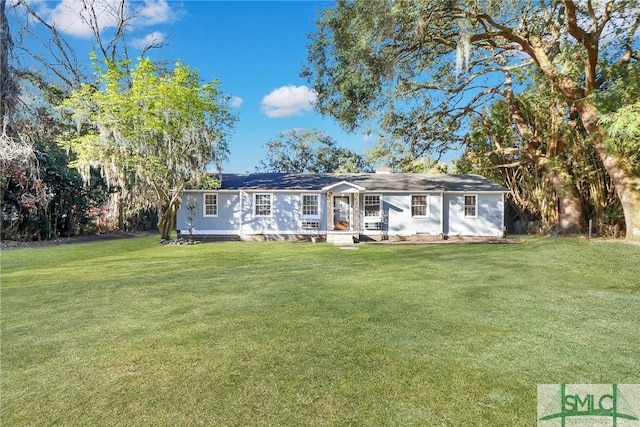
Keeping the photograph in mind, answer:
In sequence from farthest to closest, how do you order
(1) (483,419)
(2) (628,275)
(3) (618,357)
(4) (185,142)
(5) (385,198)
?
(5) (385,198), (4) (185,142), (2) (628,275), (3) (618,357), (1) (483,419)

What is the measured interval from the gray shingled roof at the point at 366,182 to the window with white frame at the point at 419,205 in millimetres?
390

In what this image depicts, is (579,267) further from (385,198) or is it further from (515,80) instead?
(515,80)

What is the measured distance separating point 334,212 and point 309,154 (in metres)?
18.8

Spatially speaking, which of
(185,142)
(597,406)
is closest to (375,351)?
(597,406)

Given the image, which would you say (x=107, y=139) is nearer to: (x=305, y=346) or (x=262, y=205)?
(x=262, y=205)

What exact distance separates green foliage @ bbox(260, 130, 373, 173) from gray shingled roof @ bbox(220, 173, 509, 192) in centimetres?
1547

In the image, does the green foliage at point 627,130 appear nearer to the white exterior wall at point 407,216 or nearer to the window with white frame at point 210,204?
the white exterior wall at point 407,216

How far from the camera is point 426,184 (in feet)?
55.0

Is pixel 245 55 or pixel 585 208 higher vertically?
pixel 245 55

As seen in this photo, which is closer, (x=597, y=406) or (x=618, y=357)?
(x=597, y=406)

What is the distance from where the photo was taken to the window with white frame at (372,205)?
52.5ft

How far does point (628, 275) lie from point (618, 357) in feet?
17.3

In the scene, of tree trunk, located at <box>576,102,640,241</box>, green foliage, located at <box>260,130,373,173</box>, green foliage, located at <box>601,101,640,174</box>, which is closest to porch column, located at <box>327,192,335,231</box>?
green foliage, located at <box>601,101,640,174</box>

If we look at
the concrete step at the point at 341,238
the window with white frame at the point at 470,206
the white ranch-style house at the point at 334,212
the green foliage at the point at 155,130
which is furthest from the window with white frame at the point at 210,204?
the window with white frame at the point at 470,206
